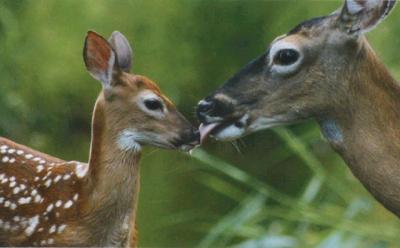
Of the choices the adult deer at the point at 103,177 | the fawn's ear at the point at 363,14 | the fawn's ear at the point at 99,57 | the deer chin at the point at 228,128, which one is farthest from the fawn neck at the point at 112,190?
the fawn's ear at the point at 363,14

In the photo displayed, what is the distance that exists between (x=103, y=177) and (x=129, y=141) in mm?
114

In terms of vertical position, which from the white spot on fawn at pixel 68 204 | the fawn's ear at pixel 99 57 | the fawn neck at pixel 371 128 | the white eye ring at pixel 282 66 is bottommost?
the fawn neck at pixel 371 128

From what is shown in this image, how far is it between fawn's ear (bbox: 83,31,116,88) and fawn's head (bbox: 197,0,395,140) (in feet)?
0.93

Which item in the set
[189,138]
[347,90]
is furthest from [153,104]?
[347,90]

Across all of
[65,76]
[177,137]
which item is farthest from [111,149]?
[65,76]

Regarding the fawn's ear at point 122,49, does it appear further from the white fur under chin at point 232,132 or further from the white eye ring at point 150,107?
the white fur under chin at point 232,132

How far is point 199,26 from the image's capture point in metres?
4.22

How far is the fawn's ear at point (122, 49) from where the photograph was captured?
3.91 meters

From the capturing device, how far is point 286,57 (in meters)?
3.64

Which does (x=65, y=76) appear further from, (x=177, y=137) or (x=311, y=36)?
(x=311, y=36)

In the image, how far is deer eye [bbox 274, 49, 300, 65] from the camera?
363 centimetres

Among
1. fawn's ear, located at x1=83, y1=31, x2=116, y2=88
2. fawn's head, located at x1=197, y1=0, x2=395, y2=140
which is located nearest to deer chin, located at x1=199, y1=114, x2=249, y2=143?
fawn's head, located at x1=197, y1=0, x2=395, y2=140

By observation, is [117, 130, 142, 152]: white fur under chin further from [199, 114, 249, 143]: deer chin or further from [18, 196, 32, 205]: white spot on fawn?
[18, 196, 32, 205]: white spot on fawn

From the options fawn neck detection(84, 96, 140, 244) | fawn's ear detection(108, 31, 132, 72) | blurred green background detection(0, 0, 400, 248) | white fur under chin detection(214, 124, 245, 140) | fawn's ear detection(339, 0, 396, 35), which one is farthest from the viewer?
blurred green background detection(0, 0, 400, 248)
